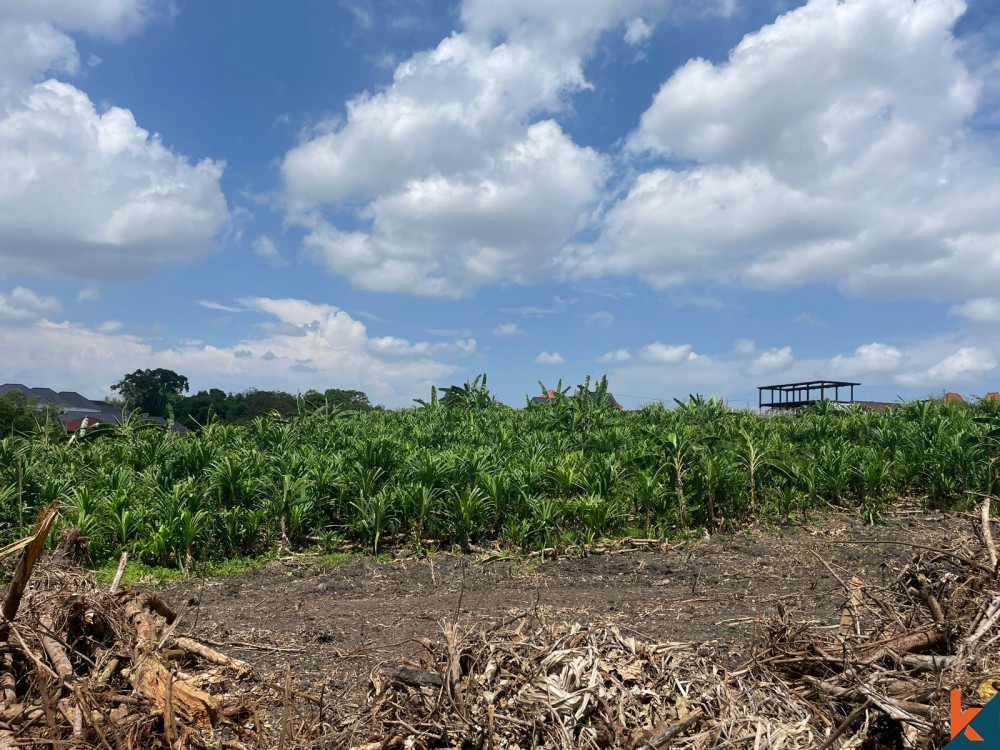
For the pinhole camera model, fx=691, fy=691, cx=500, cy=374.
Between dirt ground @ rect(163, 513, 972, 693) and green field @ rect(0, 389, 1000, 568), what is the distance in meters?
0.55

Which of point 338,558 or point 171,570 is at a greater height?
point 338,558

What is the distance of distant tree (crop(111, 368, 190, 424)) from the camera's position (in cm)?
5122

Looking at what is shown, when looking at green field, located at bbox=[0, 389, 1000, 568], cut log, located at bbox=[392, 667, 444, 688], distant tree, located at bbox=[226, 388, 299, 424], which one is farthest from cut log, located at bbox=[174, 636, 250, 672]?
distant tree, located at bbox=[226, 388, 299, 424]

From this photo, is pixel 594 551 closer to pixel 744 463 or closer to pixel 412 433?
pixel 744 463

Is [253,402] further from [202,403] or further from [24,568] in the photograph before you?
[24,568]

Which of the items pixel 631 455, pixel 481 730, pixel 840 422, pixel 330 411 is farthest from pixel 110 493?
pixel 840 422

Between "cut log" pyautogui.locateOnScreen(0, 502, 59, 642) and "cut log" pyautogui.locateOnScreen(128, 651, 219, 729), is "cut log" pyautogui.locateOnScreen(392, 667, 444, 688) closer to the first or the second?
"cut log" pyautogui.locateOnScreen(128, 651, 219, 729)

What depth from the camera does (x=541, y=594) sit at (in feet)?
19.4

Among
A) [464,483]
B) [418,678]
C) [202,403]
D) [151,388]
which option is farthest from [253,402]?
[418,678]

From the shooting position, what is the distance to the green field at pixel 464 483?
761 centimetres

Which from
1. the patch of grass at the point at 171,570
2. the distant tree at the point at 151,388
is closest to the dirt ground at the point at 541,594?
the patch of grass at the point at 171,570

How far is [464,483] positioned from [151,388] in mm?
50777
